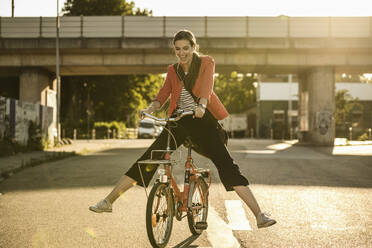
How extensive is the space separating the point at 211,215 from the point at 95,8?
36324 mm

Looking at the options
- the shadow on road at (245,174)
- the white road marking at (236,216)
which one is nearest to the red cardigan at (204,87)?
the white road marking at (236,216)

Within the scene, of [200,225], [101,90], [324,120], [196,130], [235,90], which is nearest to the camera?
[196,130]

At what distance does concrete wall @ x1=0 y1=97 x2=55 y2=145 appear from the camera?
56.2 ft

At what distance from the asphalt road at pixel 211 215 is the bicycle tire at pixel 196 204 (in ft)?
0.43

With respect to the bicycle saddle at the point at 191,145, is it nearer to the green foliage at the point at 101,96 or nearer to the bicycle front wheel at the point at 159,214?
the bicycle front wheel at the point at 159,214

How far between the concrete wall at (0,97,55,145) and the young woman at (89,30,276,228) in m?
13.7

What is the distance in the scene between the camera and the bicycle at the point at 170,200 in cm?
380

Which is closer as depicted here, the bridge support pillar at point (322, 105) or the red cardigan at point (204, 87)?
the red cardigan at point (204, 87)

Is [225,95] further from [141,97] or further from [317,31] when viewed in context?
[317,31]

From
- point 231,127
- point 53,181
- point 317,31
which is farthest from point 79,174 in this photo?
point 231,127

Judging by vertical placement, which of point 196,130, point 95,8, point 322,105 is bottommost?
point 196,130

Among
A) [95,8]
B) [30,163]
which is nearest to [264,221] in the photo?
[30,163]

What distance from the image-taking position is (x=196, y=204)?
4.42 m

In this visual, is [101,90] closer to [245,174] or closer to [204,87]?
[245,174]
